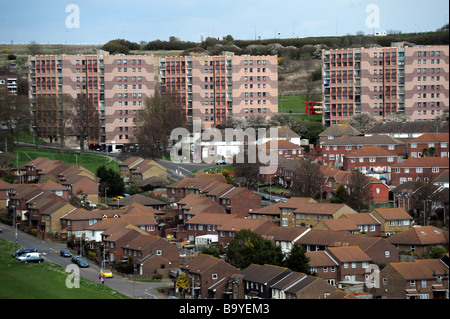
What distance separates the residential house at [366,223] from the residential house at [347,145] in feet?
59.7

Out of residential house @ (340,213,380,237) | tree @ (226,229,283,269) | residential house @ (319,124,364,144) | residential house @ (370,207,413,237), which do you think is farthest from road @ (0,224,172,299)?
residential house @ (319,124,364,144)

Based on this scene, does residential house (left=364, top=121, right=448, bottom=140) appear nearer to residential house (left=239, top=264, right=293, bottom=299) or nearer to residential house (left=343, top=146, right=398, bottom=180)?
residential house (left=343, top=146, right=398, bottom=180)

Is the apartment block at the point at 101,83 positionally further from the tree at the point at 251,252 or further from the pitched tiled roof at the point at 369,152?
the tree at the point at 251,252

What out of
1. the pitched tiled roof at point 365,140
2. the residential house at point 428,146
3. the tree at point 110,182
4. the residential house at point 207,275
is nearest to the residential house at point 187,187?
the tree at point 110,182

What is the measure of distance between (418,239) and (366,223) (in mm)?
4581

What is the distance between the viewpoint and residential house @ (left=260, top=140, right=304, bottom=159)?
67.6 m

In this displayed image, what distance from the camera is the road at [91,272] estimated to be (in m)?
36.0

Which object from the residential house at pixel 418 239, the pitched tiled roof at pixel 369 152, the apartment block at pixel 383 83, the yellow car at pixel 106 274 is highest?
the apartment block at pixel 383 83

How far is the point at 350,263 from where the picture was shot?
3884cm

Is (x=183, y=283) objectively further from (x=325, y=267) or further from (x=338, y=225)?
(x=338, y=225)

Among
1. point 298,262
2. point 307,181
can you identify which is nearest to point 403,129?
point 307,181

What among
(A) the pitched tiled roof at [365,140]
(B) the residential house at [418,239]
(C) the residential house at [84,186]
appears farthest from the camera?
(A) the pitched tiled roof at [365,140]

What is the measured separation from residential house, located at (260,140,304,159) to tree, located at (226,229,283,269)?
83.5 ft

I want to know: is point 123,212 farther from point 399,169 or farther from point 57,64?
point 57,64
